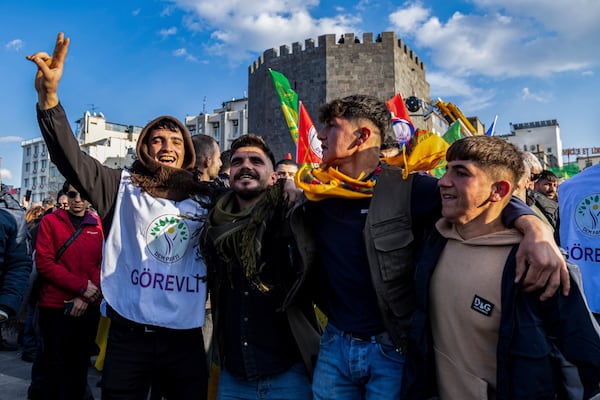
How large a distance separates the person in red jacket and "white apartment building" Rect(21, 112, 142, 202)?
155ft

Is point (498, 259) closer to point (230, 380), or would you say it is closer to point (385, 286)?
point (385, 286)

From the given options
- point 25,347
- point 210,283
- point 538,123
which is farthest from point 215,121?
point 210,283

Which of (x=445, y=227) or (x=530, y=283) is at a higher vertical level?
(x=445, y=227)

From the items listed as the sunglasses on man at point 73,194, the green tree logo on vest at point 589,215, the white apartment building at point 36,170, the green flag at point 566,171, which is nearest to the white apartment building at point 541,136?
the green flag at point 566,171

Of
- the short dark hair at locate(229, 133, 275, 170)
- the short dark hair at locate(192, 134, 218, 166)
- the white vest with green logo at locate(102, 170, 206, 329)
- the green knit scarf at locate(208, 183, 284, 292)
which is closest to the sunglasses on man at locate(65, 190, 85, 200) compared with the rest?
the short dark hair at locate(192, 134, 218, 166)

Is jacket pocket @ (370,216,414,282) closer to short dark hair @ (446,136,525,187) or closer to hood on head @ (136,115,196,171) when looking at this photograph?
short dark hair @ (446,136,525,187)

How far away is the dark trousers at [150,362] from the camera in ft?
8.09

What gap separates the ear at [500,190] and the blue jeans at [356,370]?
2.55ft

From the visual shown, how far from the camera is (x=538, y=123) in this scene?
202 ft

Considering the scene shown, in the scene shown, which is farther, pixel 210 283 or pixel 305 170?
pixel 210 283

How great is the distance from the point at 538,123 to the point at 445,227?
67966 millimetres

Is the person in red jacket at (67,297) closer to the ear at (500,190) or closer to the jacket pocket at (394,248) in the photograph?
the jacket pocket at (394,248)

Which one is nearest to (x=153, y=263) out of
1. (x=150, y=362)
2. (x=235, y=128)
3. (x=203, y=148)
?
(x=150, y=362)

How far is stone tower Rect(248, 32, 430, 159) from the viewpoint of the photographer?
70.3ft
